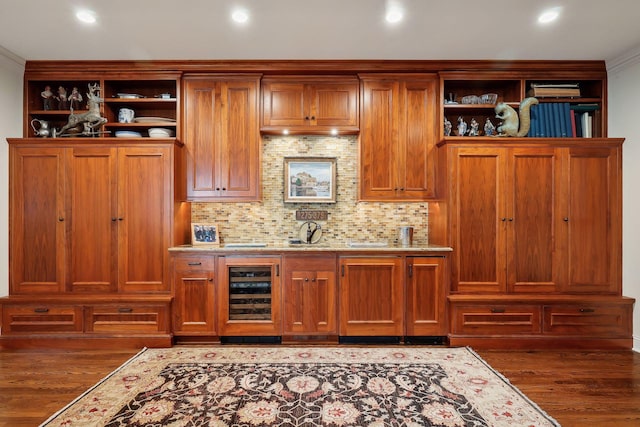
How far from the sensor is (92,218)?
3387 millimetres

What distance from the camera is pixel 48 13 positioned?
8.89ft

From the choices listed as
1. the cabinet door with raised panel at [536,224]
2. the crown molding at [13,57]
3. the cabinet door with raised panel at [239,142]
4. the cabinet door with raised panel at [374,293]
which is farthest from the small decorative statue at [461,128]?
the crown molding at [13,57]

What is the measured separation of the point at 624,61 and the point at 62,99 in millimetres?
5546

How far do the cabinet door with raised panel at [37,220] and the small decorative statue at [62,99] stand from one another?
62cm

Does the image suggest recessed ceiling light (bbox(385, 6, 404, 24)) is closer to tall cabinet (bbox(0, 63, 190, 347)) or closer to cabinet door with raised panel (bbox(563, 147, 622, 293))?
cabinet door with raised panel (bbox(563, 147, 622, 293))

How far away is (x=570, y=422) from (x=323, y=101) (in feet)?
10.5

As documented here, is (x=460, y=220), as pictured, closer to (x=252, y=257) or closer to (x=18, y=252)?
(x=252, y=257)

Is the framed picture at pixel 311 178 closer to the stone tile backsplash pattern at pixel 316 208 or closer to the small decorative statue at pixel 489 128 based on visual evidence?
the stone tile backsplash pattern at pixel 316 208

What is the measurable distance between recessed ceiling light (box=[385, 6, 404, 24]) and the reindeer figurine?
2842 millimetres

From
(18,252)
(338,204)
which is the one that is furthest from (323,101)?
(18,252)

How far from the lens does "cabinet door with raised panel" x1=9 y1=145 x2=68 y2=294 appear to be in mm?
3367

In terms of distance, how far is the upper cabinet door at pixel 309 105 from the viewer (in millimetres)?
3652

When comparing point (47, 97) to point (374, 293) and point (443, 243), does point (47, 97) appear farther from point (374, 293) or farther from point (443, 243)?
point (443, 243)

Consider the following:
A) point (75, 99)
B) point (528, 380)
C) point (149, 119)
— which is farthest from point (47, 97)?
point (528, 380)
